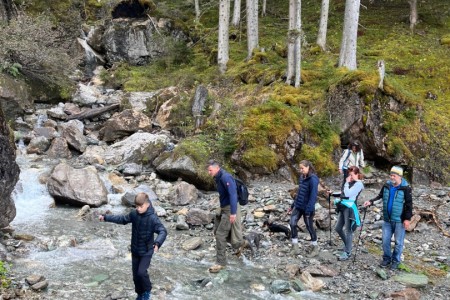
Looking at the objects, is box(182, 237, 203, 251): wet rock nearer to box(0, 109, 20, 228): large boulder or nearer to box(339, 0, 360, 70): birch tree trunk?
box(0, 109, 20, 228): large boulder

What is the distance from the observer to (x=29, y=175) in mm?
14156

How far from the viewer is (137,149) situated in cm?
1639

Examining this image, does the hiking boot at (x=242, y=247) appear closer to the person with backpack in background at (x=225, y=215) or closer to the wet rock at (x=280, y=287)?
the person with backpack in background at (x=225, y=215)

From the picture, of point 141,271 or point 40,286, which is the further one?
point 40,286

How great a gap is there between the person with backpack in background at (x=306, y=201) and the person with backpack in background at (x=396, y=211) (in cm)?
150

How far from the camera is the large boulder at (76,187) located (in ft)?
41.9

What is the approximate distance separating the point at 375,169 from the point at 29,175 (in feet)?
41.7

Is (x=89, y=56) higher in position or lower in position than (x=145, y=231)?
higher

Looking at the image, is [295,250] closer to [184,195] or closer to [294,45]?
[184,195]

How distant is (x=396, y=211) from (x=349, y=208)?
3.22ft

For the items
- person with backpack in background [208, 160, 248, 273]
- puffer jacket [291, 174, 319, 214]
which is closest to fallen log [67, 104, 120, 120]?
person with backpack in background [208, 160, 248, 273]

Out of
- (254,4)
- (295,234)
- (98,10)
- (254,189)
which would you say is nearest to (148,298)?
(295,234)

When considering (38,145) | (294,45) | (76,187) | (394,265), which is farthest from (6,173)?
(294,45)

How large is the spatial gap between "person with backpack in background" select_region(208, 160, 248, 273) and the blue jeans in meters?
3.20
